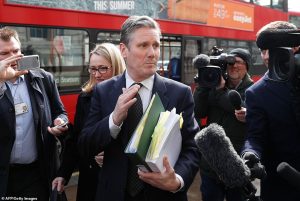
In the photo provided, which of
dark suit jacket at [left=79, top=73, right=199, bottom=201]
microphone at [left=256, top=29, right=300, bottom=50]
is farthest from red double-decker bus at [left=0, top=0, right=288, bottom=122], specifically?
microphone at [left=256, top=29, right=300, bottom=50]

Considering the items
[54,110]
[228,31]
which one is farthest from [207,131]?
[228,31]

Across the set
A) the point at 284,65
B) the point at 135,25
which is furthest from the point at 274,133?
the point at 135,25

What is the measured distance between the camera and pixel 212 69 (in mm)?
3248

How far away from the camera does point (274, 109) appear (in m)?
1.97

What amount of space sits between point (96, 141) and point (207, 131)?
2.29 feet

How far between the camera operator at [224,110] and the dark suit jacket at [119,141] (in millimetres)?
1321

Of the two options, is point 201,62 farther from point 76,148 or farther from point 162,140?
point 162,140

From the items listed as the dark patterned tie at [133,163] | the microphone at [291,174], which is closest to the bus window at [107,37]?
the dark patterned tie at [133,163]

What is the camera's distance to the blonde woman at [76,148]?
2629 mm

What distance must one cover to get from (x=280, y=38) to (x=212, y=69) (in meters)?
1.80

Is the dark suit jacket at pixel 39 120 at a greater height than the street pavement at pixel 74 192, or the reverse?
the dark suit jacket at pixel 39 120

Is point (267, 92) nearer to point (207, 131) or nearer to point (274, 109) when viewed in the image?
point (274, 109)

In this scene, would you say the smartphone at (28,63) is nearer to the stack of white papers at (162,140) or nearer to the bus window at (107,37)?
the stack of white papers at (162,140)

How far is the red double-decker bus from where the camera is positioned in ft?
19.6
